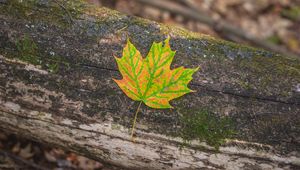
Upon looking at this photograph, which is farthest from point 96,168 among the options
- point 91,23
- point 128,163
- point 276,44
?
point 276,44

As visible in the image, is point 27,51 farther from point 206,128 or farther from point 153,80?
point 206,128

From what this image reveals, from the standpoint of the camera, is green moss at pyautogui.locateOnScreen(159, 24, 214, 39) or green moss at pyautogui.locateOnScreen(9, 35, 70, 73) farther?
green moss at pyautogui.locateOnScreen(159, 24, 214, 39)

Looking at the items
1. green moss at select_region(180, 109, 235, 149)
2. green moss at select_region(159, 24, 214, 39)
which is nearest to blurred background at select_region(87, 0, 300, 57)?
green moss at select_region(159, 24, 214, 39)

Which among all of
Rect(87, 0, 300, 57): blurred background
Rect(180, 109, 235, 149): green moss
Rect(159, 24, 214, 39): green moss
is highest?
Rect(87, 0, 300, 57): blurred background

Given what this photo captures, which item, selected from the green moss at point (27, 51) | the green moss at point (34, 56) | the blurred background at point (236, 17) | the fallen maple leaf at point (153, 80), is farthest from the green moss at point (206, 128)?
the blurred background at point (236, 17)

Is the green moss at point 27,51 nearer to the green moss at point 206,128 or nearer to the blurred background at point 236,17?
the green moss at point 206,128

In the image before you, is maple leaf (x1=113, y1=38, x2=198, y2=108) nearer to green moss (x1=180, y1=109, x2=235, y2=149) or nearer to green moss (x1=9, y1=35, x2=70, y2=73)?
green moss (x1=180, y1=109, x2=235, y2=149)

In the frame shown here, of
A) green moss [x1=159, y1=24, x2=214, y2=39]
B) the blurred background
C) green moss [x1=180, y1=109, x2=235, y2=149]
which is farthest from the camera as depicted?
the blurred background
